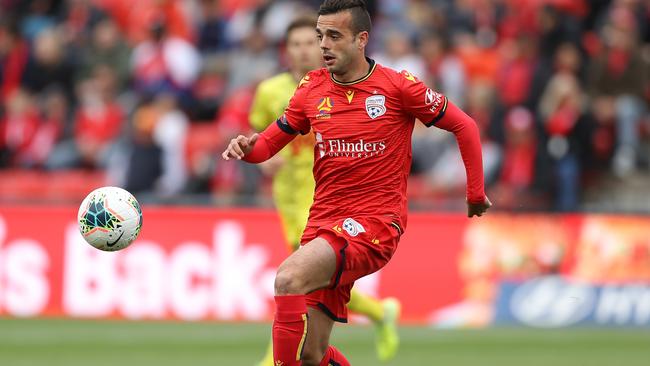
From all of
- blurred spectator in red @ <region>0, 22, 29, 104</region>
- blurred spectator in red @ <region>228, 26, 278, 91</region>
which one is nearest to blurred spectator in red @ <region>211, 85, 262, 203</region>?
blurred spectator in red @ <region>228, 26, 278, 91</region>

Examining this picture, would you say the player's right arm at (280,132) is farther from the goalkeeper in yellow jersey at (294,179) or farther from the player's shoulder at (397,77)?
the goalkeeper in yellow jersey at (294,179)

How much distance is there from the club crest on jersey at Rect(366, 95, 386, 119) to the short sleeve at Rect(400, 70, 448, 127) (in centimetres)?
13

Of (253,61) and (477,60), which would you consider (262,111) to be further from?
(477,60)

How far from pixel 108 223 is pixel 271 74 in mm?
9447

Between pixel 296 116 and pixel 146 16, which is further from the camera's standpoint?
pixel 146 16

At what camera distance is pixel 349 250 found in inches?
285

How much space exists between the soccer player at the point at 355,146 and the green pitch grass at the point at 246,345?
3.61 metres

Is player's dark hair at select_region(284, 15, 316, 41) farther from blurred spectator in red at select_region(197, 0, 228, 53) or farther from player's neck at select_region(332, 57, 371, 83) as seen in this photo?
blurred spectator in red at select_region(197, 0, 228, 53)

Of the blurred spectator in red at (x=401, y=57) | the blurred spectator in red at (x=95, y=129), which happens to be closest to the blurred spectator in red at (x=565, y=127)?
the blurred spectator in red at (x=401, y=57)

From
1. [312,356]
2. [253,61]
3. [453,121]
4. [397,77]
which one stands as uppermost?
[253,61]

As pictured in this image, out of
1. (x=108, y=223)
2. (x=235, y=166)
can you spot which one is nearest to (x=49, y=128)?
(x=235, y=166)

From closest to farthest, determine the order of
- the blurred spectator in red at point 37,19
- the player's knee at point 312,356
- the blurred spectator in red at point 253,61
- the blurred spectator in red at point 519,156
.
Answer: the player's knee at point 312,356, the blurred spectator in red at point 519,156, the blurred spectator in red at point 253,61, the blurred spectator in red at point 37,19

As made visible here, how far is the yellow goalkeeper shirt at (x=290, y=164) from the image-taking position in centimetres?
1018

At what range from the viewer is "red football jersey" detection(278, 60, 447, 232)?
7.47 m
